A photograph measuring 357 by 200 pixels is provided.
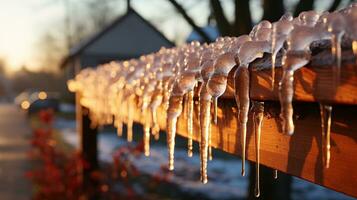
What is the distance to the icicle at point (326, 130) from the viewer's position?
3.94 ft

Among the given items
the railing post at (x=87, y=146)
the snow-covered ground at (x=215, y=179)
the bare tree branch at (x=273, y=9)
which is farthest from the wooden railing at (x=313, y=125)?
the snow-covered ground at (x=215, y=179)

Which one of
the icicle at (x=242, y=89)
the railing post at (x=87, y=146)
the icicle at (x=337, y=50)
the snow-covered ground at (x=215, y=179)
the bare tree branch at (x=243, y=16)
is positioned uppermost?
the bare tree branch at (x=243, y=16)

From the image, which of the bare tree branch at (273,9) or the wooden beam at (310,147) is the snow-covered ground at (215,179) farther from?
the wooden beam at (310,147)

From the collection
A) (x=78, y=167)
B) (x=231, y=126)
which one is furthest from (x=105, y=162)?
(x=231, y=126)

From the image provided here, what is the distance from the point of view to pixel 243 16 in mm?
5160

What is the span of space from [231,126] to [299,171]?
0.49 meters

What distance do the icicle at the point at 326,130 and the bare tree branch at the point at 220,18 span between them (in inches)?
167

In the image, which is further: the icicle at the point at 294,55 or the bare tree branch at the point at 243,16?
the bare tree branch at the point at 243,16

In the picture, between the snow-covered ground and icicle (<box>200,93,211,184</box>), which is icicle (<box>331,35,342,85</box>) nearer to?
icicle (<box>200,93,211,184</box>)

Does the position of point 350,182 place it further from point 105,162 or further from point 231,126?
point 105,162

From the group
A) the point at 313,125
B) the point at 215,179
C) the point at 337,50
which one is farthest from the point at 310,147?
the point at 215,179

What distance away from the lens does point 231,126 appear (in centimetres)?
190

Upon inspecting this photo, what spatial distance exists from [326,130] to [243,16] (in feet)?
13.2

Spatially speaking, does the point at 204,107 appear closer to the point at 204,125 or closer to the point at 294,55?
the point at 204,125
